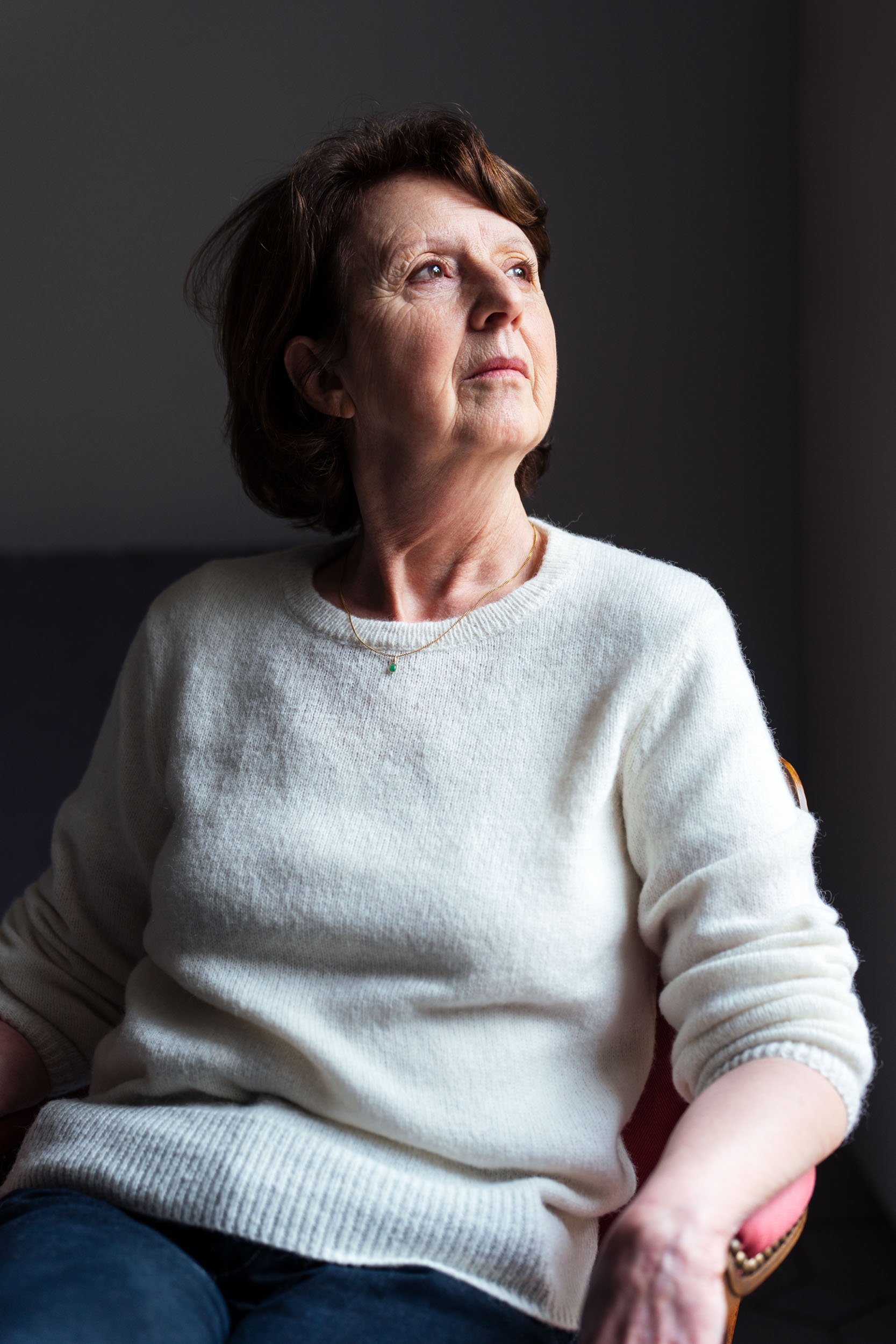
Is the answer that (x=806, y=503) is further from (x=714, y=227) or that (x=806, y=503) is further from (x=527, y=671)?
(x=527, y=671)

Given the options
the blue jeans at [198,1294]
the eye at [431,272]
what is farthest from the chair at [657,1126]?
the eye at [431,272]

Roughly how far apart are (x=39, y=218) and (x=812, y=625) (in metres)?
1.74

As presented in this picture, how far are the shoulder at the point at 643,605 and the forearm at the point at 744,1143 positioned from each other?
42 cm

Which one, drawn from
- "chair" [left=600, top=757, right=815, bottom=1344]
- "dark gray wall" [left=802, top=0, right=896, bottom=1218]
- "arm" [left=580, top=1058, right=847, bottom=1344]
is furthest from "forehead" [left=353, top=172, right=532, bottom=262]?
"arm" [left=580, top=1058, right=847, bottom=1344]

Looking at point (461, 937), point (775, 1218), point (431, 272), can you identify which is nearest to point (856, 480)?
point (431, 272)

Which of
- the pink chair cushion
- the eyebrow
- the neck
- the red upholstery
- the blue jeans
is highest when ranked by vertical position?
the eyebrow

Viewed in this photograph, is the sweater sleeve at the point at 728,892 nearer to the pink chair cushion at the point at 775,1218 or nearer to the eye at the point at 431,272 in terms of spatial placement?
the pink chair cushion at the point at 775,1218

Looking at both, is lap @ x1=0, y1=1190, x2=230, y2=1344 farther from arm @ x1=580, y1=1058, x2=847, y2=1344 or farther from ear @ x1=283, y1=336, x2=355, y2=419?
ear @ x1=283, y1=336, x2=355, y2=419

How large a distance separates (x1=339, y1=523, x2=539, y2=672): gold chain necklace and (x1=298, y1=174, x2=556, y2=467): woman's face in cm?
12

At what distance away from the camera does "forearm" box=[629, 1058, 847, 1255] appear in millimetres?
888

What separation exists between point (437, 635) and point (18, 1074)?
0.68 m

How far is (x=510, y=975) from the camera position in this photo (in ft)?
3.63

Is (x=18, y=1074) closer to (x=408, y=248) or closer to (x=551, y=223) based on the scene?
(x=408, y=248)

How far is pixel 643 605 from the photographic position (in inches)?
48.6
